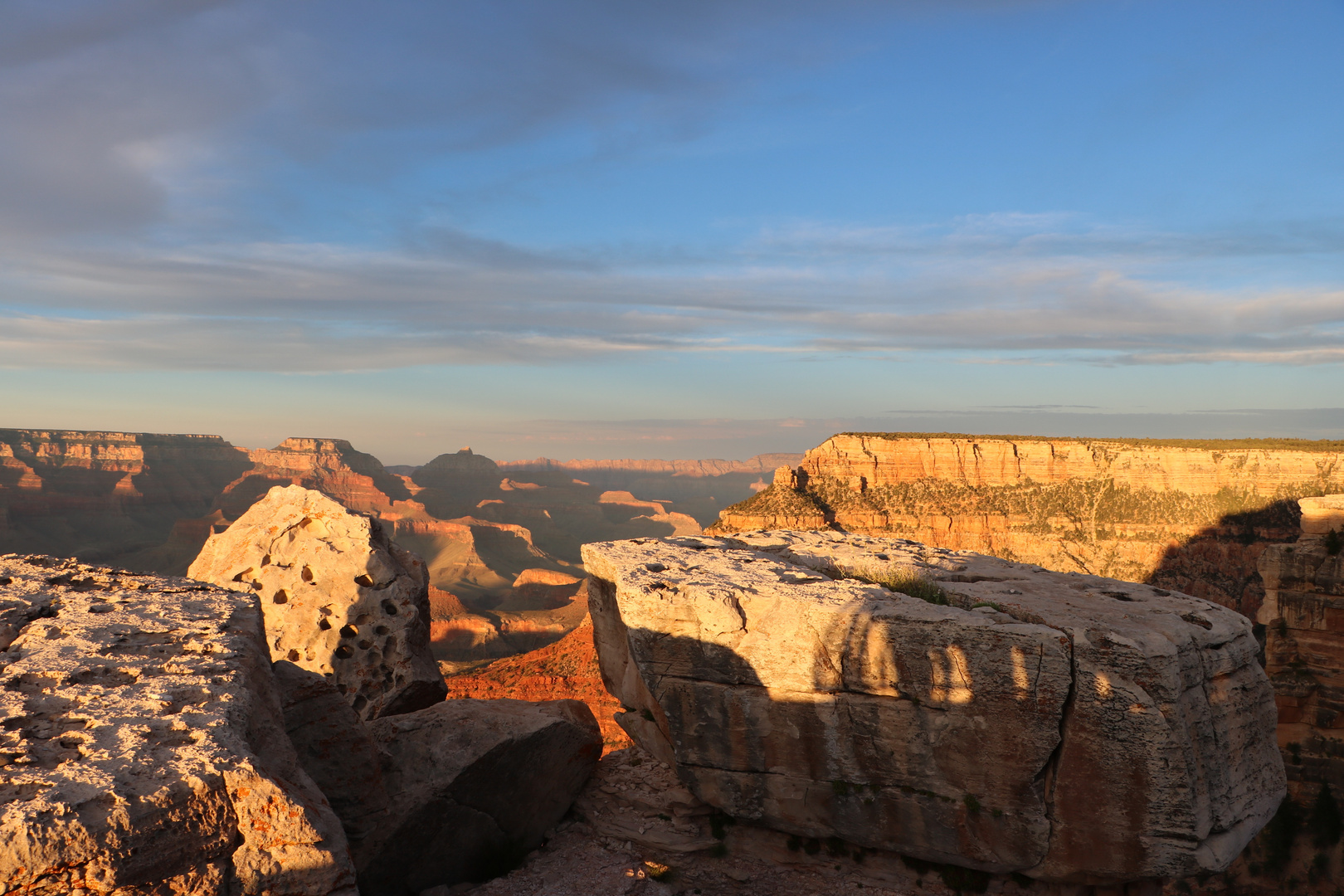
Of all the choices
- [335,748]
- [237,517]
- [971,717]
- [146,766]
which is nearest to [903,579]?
[971,717]

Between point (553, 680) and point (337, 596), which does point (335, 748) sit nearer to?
point (337, 596)

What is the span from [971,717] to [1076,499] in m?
69.8

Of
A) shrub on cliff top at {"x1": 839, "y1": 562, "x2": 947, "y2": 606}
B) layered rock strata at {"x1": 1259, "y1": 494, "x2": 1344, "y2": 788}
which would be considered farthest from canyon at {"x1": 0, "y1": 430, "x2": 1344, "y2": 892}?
shrub on cliff top at {"x1": 839, "y1": 562, "x2": 947, "y2": 606}

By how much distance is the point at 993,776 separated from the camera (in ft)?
37.3

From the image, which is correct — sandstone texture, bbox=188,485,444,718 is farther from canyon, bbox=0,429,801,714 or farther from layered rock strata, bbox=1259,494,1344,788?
canyon, bbox=0,429,801,714

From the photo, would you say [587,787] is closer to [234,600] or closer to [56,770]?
[234,600]

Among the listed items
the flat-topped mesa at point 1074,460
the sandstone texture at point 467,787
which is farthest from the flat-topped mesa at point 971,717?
the flat-topped mesa at point 1074,460

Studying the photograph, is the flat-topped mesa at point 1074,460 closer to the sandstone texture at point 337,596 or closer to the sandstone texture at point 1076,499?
the sandstone texture at point 1076,499

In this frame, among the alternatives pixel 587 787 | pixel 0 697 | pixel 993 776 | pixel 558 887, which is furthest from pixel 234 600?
pixel 993 776

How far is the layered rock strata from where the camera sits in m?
24.4

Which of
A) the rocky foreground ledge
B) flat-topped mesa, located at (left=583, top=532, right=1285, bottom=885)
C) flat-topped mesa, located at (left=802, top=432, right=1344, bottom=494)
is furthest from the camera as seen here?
flat-topped mesa, located at (left=802, top=432, right=1344, bottom=494)

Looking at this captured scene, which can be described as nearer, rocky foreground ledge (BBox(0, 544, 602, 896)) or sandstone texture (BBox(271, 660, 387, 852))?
rocky foreground ledge (BBox(0, 544, 602, 896))

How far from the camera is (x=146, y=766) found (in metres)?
5.89

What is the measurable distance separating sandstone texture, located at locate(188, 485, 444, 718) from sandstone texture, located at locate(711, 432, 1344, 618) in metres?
44.2
